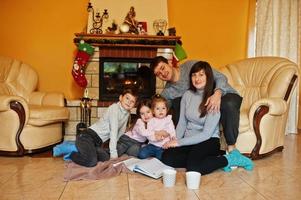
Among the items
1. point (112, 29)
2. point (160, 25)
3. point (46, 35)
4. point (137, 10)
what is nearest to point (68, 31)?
point (46, 35)

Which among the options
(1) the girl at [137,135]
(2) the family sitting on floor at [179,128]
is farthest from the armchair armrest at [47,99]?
(1) the girl at [137,135]

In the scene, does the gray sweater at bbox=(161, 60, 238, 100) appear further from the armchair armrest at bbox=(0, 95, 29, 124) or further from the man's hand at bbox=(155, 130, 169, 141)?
the armchair armrest at bbox=(0, 95, 29, 124)

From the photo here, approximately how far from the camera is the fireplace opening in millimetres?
4195

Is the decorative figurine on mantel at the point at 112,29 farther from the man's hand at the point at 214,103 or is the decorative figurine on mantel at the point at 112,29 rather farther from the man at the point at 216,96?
the man's hand at the point at 214,103

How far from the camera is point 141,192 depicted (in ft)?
6.41

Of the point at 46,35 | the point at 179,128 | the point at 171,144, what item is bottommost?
the point at 171,144

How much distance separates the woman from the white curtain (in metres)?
2.31

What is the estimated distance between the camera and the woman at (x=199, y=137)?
2.41 m

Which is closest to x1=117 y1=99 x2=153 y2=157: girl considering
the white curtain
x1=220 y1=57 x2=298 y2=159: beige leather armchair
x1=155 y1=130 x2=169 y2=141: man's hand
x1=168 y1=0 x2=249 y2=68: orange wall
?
x1=155 y1=130 x2=169 y2=141: man's hand

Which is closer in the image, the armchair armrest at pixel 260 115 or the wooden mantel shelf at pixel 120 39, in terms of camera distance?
the armchair armrest at pixel 260 115

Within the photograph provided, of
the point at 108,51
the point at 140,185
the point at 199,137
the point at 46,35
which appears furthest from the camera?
the point at 46,35

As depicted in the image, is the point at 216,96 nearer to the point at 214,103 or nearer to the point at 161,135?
the point at 214,103

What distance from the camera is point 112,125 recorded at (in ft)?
8.95

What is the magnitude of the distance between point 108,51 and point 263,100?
2.10 meters
